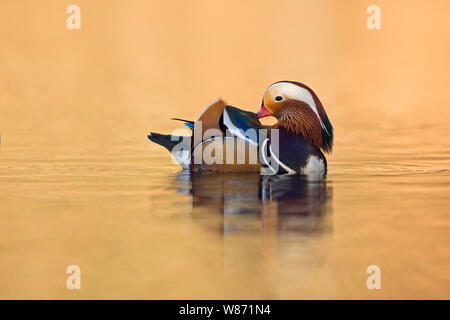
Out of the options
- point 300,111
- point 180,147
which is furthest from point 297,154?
point 180,147

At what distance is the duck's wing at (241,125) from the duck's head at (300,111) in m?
0.37

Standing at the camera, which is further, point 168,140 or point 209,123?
point 168,140

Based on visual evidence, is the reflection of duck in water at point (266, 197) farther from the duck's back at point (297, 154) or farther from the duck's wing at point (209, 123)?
the duck's wing at point (209, 123)

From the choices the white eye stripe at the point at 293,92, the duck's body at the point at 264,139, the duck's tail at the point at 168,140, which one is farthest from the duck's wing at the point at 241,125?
the duck's tail at the point at 168,140

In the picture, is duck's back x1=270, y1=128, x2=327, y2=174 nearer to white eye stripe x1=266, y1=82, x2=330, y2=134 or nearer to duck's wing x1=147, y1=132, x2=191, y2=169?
white eye stripe x1=266, y1=82, x2=330, y2=134

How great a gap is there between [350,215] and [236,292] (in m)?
2.27

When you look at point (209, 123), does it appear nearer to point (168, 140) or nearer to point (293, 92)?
point (168, 140)

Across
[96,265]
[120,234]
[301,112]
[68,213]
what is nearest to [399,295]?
[96,265]

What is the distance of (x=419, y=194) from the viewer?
776 centimetres

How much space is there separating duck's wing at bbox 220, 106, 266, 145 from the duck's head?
0.37m

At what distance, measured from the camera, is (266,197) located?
Answer: 24.3 ft

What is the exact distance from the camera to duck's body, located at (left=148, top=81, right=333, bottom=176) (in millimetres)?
8719

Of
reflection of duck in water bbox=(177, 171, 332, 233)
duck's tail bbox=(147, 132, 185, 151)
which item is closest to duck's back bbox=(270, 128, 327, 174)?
reflection of duck in water bbox=(177, 171, 332, 233)

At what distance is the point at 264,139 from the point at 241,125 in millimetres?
275
